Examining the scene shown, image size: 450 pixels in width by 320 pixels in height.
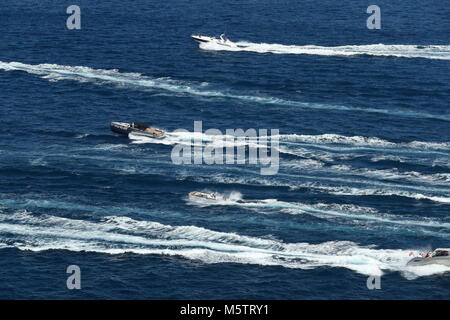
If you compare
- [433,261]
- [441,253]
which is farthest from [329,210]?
[441,253]

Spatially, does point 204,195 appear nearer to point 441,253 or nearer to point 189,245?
point 189,245

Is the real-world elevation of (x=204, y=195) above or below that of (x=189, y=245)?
above

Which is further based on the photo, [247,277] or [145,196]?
[145,196]

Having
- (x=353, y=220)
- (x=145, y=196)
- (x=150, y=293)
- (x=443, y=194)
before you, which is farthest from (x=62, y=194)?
(x=443, y=194)

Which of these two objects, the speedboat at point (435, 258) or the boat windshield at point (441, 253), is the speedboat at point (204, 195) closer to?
the speedboat at point (435, 258)

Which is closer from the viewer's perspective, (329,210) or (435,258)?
(435,258)
